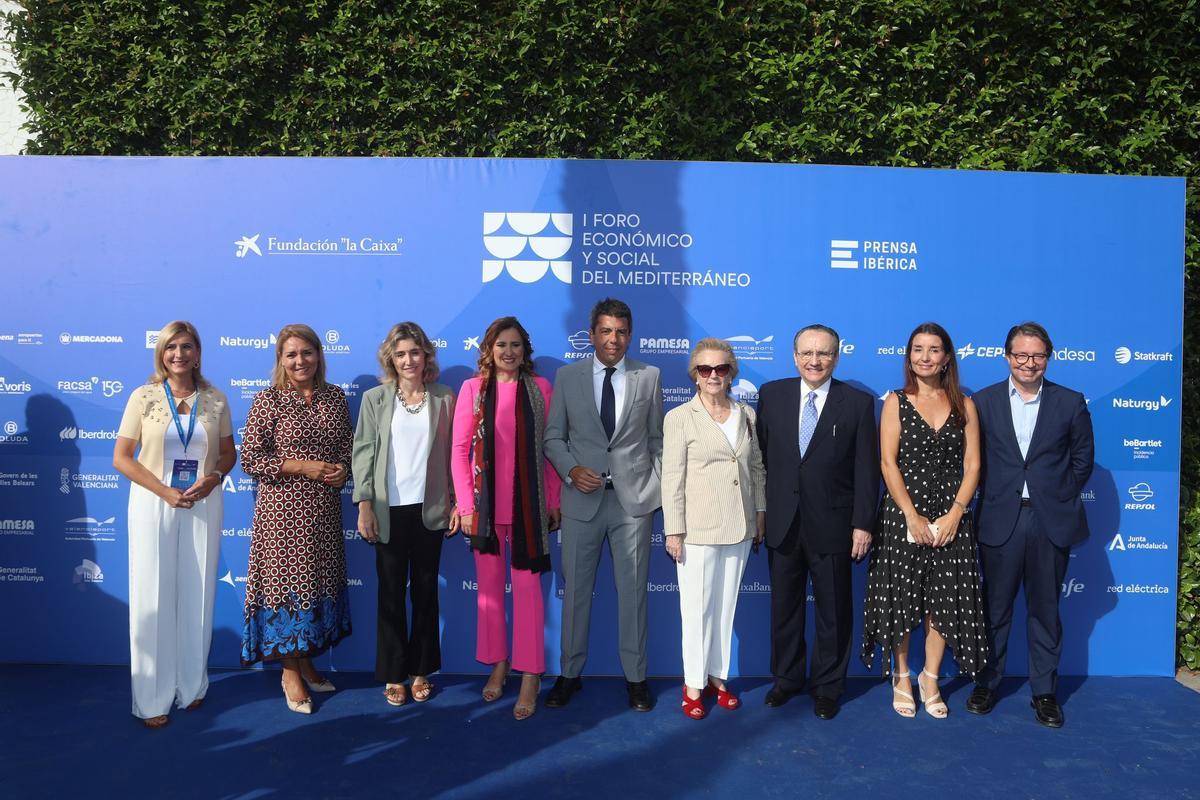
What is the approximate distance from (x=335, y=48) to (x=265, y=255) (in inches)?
58.3

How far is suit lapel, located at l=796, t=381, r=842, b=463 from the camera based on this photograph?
3697mm

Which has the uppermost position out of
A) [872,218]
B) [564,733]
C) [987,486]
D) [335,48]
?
[335,48]

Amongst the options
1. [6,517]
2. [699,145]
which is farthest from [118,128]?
[699,145]

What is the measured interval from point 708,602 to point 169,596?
2.51 metres

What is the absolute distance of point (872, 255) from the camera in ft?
14.1

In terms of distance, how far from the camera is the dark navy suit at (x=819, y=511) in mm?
3701

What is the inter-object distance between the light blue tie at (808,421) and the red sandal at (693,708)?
4.16 ft

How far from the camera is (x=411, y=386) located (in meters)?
3.85

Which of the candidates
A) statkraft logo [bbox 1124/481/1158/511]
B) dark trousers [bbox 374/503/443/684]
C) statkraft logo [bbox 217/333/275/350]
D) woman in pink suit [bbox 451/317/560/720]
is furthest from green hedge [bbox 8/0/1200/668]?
dark trousers [bbox 374/503/443/684]

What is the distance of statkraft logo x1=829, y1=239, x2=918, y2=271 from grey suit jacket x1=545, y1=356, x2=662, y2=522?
130 cm

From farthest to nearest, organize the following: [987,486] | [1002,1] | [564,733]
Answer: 1. [1002,1]
2. [987,486]
3. [564,733]

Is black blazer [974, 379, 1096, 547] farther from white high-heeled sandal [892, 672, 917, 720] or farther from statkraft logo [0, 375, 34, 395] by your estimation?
statkraft logo [0, 375, 34, 395]

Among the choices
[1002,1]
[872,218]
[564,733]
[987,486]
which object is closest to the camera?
[564,733]

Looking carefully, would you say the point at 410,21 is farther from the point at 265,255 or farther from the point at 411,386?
the point at 411,386
